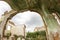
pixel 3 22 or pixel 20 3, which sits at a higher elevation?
pixel 20 3

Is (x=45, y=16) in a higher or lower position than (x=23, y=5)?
lower

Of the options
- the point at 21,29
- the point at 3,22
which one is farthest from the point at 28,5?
the point at 21,29

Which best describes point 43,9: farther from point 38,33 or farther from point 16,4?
point 38,33

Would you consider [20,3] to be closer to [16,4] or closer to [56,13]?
[16,4]

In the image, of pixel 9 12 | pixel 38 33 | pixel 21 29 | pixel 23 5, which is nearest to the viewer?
pixel 23 5

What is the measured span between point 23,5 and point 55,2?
3.85 ft

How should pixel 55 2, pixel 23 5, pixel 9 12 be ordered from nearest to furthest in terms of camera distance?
pixel 55 2 < pixel 23 5 < pixel 9 12

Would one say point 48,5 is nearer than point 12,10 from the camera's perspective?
Yes

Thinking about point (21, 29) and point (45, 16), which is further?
point (21, 29)

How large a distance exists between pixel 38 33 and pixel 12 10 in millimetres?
6788

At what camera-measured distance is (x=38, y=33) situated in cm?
1359

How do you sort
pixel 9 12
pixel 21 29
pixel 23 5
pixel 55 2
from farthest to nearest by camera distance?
1. pixel 21 29
2. pixel 9 12
3. pixel 23 5
4. pixel 55 2

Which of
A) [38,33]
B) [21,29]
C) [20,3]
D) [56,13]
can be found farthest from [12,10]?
[21,29]

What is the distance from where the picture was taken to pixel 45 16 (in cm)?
633
